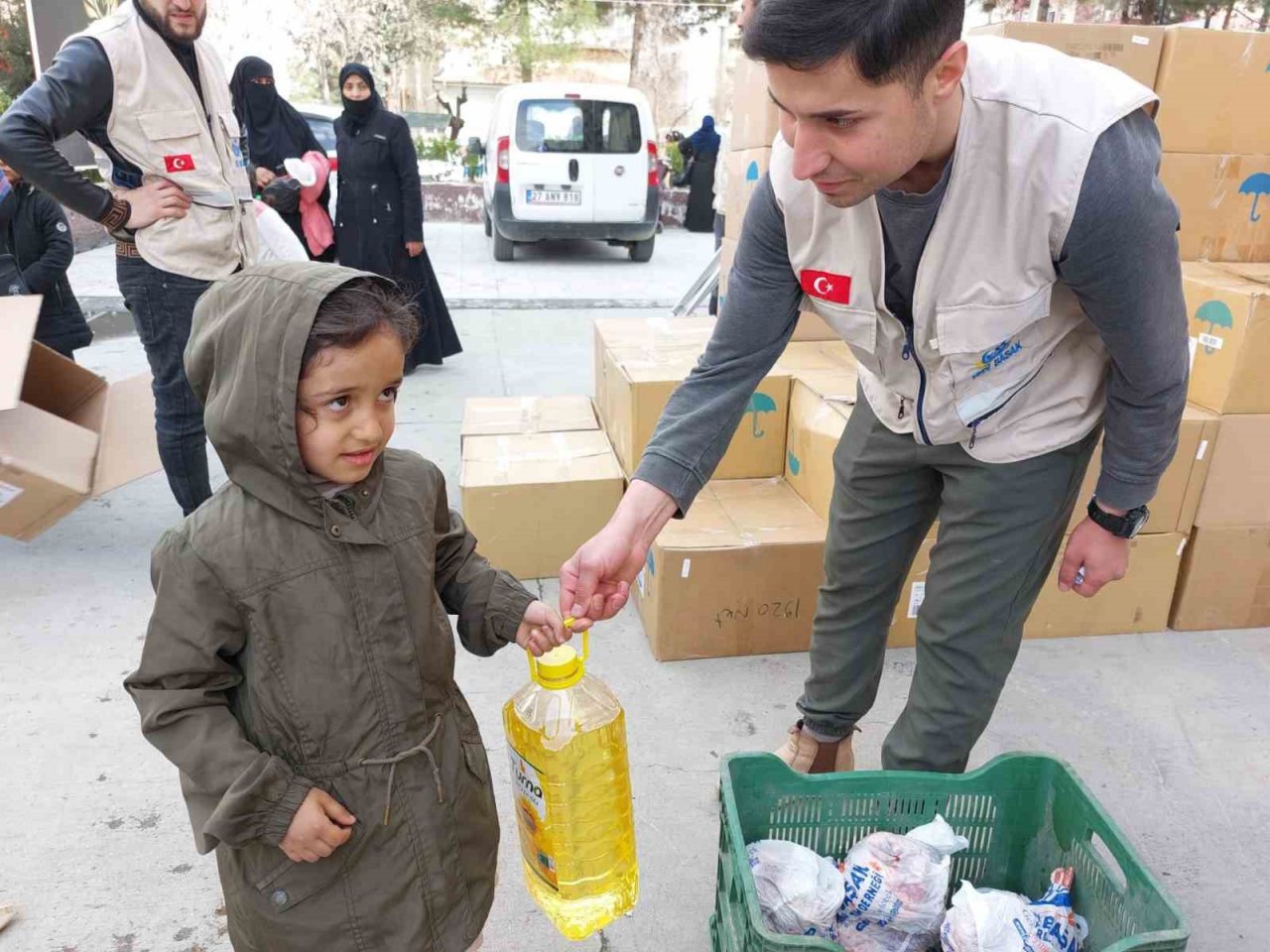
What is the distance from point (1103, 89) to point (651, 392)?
164 centimetres

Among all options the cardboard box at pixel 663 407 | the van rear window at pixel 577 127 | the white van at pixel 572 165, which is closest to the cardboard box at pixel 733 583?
the cardboard box at pixel 663 407

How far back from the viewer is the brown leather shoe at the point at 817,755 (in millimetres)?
1942

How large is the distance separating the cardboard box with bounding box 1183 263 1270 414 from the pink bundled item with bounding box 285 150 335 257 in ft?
13.5

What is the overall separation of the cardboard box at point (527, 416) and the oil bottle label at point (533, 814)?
189 cm

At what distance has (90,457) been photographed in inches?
117

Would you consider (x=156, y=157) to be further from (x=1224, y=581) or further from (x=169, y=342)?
(x=1224, y=581)

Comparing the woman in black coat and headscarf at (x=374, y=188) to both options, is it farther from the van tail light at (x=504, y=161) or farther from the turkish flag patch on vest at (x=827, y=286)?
the van tail light at (x=504, y=161)

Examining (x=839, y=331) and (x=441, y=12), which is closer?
(x=839, y=331)

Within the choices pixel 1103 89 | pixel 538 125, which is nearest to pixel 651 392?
pixel 1103 89

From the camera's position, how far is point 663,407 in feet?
8.84

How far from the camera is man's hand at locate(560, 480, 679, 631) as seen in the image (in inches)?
54.7

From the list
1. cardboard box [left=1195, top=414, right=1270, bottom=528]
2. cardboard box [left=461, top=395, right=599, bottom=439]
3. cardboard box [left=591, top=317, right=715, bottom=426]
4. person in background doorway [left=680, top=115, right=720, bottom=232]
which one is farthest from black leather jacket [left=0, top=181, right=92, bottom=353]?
person in background doorway [left=680, top=115, right=720, bottom=232]

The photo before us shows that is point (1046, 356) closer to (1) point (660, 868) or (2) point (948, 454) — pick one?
(2) point (948, 454)

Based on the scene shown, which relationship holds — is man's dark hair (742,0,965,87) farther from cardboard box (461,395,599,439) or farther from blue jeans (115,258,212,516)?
cardboard box (461,395,599,439)
